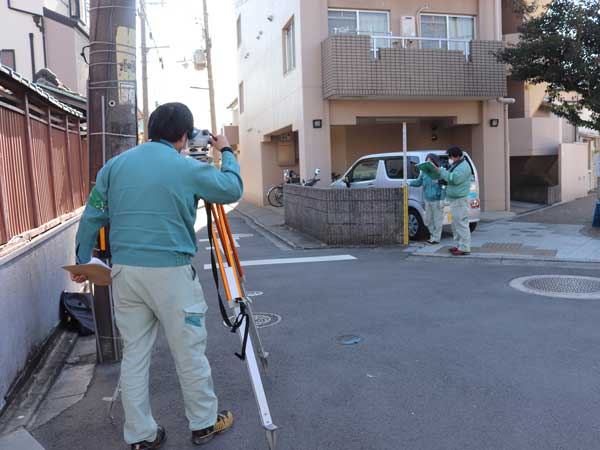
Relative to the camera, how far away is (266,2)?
727 inches

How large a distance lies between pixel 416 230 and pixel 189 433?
815cm

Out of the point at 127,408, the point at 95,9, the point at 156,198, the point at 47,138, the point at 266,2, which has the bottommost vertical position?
the point at 127,408

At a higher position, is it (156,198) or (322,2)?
(322,2)

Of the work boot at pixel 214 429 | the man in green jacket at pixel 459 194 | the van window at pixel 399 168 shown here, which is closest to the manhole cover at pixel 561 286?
the man in green jacket at pixel 459 194

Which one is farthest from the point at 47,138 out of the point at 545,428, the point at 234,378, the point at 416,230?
the point at 416,230

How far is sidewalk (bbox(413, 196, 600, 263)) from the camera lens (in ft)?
29.3

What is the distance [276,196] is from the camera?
19891 mm

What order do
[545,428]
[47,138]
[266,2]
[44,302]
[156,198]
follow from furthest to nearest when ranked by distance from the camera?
[266,2]
[47,138]
[44,302]
[545,428]
[156,198]

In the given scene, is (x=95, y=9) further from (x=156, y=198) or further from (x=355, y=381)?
(x=355, y=381)

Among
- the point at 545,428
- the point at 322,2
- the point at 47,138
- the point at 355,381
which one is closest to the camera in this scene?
the point at 545,428

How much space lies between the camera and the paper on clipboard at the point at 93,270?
3361 millimetres

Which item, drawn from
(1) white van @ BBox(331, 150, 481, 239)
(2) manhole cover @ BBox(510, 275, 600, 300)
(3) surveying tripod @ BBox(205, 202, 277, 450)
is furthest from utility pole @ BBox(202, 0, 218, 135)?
(3) surveying tripod @ BBox(205, 202, 277, 450)

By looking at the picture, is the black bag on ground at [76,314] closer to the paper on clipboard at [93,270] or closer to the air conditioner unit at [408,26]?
the paper on clipboard at [93,270]

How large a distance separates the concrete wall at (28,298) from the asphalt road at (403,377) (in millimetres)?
562
